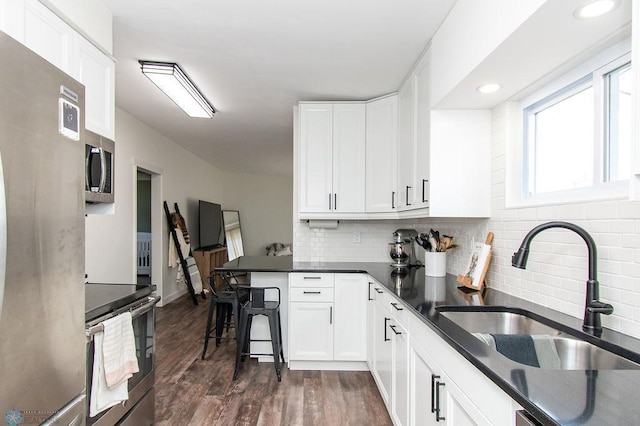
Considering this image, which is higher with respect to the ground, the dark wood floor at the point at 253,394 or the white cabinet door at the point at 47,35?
the white cabinet door at the point at 47,35

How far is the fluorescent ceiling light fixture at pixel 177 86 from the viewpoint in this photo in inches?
100

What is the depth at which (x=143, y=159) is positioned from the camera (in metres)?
4.41

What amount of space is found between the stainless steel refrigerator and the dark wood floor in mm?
1281

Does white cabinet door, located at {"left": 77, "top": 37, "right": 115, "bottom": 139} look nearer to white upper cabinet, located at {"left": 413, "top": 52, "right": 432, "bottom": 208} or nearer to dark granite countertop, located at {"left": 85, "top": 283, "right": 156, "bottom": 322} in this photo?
dark granite countertop, located at {"left": 85, "top": 283, "right": 156, "bottom": 322}

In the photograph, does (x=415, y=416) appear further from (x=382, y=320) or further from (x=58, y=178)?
(x=58, y=178)

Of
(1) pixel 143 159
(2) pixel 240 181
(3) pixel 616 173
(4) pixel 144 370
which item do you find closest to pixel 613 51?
(3) pixel 616 173

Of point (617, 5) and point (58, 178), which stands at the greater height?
point (617, 5)

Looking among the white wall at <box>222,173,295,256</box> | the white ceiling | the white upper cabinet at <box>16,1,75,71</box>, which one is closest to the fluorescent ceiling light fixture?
the white ceiling

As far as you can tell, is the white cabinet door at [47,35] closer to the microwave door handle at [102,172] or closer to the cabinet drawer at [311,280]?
the microwave door handle at [102,172]

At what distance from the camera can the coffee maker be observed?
309 cm

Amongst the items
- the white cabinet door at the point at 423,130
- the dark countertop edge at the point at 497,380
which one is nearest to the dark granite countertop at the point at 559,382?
the dark countertop edge at the point at 497,380

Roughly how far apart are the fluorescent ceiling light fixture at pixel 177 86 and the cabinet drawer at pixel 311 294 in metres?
1.91

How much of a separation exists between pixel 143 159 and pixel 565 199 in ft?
14.7

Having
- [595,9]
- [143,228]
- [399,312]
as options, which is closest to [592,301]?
[399,312]
